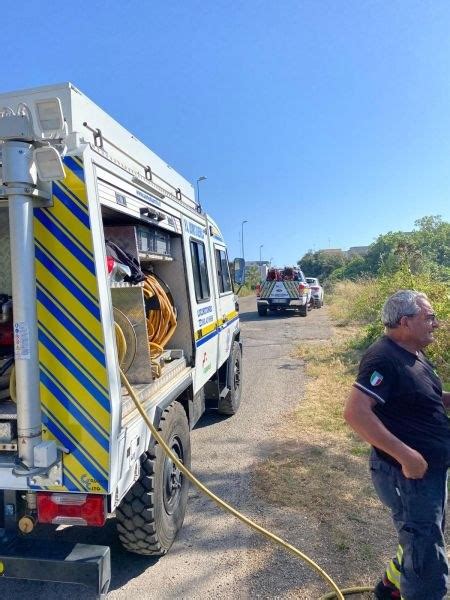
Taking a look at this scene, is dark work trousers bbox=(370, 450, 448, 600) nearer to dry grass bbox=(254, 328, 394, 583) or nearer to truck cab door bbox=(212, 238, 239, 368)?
dry grass bbox=(254, 328, 394, 583)

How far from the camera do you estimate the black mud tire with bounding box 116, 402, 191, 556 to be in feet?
9.14

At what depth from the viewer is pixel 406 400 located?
7.63 ft

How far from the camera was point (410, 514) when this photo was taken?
228cm

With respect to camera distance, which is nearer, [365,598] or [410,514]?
[410,514]

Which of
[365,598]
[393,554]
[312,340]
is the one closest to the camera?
[365,598]

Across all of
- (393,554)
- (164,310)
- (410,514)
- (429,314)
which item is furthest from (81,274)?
(393,554)

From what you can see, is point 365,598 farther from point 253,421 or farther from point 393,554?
point 253,421

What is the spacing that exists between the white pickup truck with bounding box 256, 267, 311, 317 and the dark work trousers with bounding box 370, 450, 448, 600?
683 inches

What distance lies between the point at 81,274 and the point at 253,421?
442cm

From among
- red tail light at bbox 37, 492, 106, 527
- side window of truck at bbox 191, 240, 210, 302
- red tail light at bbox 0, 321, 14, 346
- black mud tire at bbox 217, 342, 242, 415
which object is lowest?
black mud tire at bbox 217, 342, 242, 415

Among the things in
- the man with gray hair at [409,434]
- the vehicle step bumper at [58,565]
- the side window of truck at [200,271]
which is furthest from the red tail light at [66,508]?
the side window of truck at [200,271]

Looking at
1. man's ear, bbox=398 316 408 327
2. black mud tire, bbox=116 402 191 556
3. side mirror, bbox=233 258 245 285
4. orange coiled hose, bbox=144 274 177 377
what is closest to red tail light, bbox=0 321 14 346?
orange coiled hose, bbox=144 274 177 377

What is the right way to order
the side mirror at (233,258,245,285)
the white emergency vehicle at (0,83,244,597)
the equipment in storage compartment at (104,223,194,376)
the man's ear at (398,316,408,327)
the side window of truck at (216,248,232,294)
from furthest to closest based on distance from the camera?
the side mirror at (233,258,245,285) < the side window of truck at (216,248,232,294) < the equipment in storage compartment at (104,223,194,376) < the man's ear at (398,316,408,327) < the white emergency vehicle at (0,83,244,597)

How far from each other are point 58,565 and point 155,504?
29.8 inches
